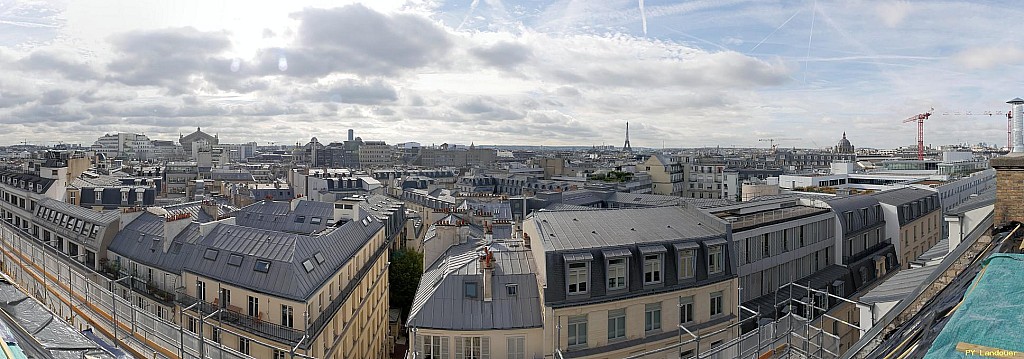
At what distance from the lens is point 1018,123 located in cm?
1423

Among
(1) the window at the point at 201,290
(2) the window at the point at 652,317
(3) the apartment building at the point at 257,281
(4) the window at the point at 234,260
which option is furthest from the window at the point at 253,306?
(2) the window at the point at 652,317

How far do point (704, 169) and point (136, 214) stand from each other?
7480 centimetres

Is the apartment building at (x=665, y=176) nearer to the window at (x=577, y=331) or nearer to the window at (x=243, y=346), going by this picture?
the window at (x=577, y=331)

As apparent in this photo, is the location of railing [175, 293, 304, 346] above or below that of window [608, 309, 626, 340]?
below

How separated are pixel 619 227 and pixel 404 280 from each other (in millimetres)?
20336

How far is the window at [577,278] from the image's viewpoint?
17.9 metres

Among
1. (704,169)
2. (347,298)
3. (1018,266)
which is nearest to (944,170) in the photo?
(704,169)

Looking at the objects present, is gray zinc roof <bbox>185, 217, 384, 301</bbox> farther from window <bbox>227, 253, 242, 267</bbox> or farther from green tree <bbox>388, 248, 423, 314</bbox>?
green tree <bbox>388, 248, 423, 314</bbox>

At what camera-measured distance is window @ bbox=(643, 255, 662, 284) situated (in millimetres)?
19039

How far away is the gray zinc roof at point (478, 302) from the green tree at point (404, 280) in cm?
1831

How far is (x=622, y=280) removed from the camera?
61.1 feet

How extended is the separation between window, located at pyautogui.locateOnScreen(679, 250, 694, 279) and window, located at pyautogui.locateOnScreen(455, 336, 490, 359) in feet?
21.3

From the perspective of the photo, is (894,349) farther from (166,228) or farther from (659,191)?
(659,191)

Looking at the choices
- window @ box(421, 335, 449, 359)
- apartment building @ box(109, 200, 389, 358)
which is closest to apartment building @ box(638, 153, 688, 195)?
apartment building @ box(109, 200, 389, 358)
